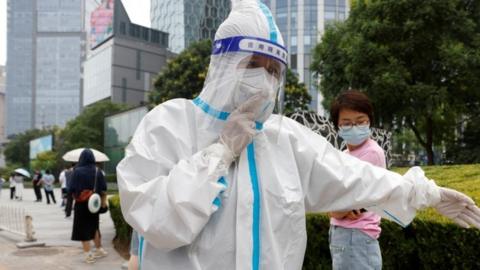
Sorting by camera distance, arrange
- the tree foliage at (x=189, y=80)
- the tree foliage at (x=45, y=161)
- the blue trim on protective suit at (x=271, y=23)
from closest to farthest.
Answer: the blue trim on protective suit at (x=271, y=23)
the tree foliage at (x=189, y=80)
the tree foliage at (x=45, y=161)

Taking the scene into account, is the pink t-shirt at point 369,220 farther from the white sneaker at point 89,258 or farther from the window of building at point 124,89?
the window of building at point 124,89

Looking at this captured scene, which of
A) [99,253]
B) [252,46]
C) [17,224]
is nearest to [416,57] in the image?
[99,253]

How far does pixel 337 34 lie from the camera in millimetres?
17500

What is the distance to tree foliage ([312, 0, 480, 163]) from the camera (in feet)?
46.3

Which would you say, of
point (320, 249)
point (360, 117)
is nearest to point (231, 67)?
point (360, 117)

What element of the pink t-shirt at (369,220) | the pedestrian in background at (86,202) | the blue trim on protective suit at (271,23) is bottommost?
the pedestrian in background at (86,202)

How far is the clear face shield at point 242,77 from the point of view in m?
1.81

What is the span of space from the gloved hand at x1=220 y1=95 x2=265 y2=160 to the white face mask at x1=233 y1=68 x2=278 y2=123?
0.17 ft

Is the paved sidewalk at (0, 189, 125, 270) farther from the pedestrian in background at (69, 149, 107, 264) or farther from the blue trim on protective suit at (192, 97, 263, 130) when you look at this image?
the blue trim on protective suit at (192, 97, 263, 130)

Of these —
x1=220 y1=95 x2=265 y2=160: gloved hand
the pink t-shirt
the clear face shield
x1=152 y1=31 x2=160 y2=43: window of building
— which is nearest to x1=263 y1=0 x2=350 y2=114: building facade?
x1=152 y1=31 x2=160 y2=43: window of building

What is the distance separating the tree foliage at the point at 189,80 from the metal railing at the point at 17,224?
32.1 feet

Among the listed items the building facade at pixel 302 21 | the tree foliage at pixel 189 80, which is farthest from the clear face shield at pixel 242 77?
the building facade at pixel 302 21

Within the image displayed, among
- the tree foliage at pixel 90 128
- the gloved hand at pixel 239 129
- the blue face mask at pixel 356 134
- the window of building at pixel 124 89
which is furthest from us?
the window of building at pixel 124 89

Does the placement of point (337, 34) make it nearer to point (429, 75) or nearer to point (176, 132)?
point (429, 75)
